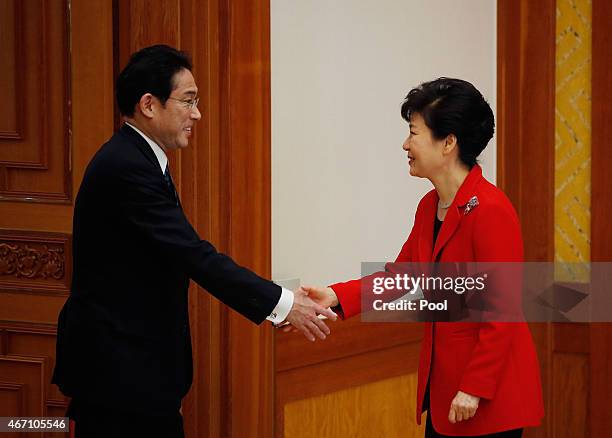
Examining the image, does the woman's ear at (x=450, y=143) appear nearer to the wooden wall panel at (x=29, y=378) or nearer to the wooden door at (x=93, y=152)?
the wooden door at (x=93, y=152)

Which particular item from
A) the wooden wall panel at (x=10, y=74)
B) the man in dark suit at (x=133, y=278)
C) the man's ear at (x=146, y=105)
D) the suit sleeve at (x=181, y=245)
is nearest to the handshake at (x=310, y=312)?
the suit sleeve at (x=181, y=245)

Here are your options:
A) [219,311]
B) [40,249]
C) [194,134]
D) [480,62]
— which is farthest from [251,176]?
[480,62]

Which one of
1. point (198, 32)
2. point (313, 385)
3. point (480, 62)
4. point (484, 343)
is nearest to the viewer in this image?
point (484, 343)

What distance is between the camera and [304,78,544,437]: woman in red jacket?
2.71m

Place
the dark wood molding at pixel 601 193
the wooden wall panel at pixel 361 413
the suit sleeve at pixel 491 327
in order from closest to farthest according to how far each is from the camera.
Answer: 1. the suit sleeve at pixel 491 327
2. the wooden wall panel at pixel 361 413
3. the dark wood molding at pixel 601 193

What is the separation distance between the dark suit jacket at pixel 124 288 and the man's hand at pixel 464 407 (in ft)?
2.42

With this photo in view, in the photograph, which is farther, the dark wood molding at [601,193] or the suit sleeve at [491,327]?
the dark wood molding at [601,193]

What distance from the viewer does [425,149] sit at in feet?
9.49

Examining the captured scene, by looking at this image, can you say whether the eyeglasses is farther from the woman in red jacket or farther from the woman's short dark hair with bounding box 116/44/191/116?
the woman in red jacket

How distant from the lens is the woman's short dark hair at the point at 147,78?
2.82 m

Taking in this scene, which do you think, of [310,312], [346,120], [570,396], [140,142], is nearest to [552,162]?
[570,396]

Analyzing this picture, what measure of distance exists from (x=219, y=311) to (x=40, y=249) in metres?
0.65

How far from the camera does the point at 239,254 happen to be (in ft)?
11.6

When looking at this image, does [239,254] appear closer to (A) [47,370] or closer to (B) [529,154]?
(A) [47,370]
